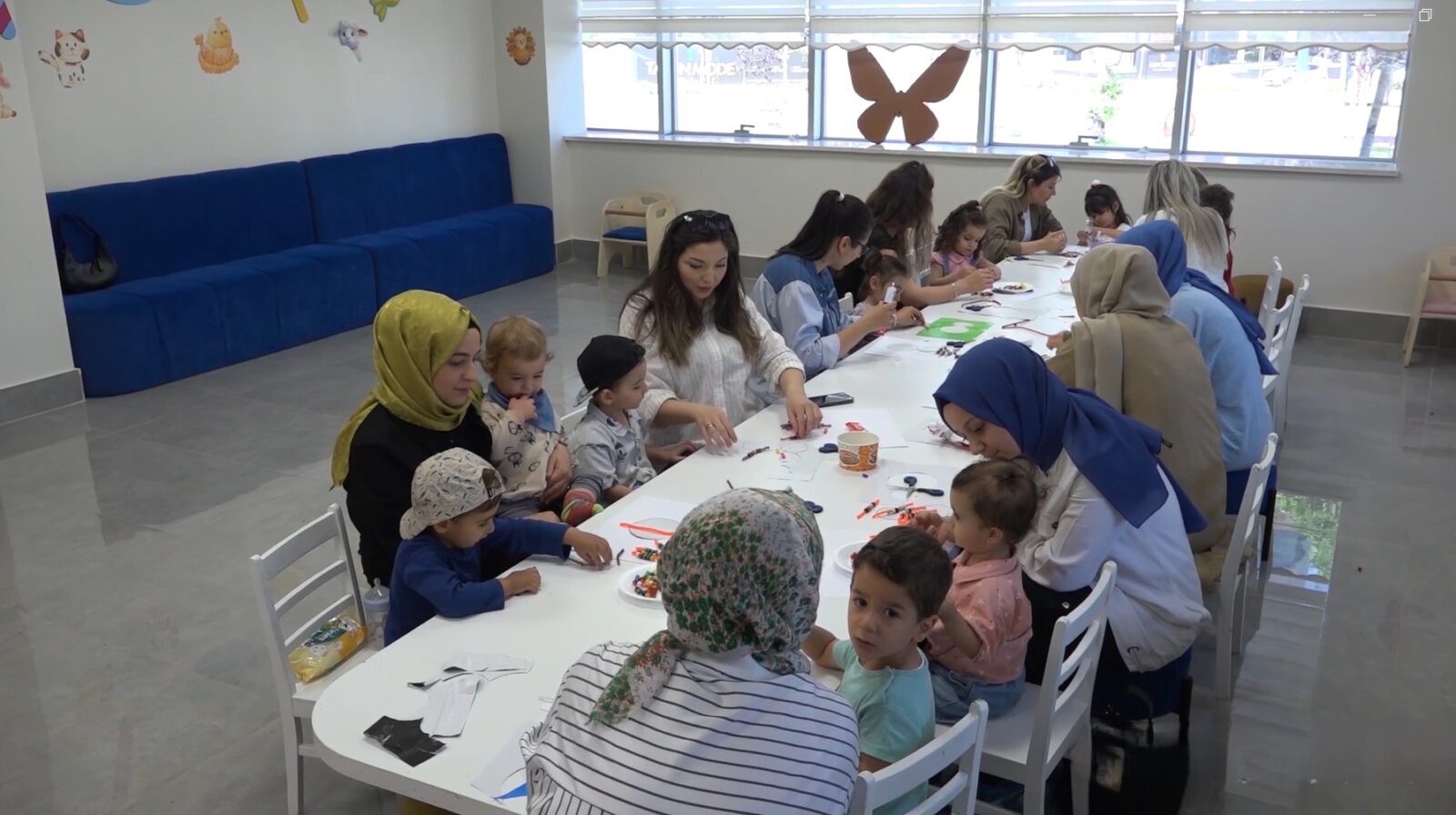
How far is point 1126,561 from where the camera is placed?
2.44m

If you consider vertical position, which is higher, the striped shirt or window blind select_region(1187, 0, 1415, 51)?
window blind select_region(1187, 0, 1415, 51)

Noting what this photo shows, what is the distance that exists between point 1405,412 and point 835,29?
4620mm

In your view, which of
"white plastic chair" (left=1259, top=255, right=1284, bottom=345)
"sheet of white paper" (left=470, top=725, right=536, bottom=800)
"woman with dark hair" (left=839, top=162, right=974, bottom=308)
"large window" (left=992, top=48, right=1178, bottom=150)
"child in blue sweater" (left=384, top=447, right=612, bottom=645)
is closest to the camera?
"sheet of white paper" (left=470, top=725, right=536, bottom=800)

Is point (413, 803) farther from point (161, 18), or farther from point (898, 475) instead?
point (161, 18)

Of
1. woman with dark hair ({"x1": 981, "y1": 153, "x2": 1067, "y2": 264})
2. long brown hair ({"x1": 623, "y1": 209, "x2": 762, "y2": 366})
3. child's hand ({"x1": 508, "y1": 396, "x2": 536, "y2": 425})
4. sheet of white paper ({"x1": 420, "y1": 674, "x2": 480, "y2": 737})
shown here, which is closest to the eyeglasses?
long brown hair ({"x1": 623, "y1": 209, "x2": 762, "y2": 366})

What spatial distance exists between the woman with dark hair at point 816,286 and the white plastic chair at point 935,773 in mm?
2224

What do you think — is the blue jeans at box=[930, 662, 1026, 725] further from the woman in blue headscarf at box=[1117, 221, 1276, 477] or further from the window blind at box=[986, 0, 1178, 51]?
the window blind at box=[986, 0, 1178, 51]

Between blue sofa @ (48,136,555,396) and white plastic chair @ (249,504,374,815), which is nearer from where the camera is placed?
white plastic chair @ (249,504,374,815)

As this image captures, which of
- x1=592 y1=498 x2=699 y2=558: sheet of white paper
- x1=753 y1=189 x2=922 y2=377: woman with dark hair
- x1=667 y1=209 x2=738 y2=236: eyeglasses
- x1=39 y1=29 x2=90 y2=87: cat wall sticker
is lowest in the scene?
x1=592 y1=498 x2=699 y2=558: sheet of white paper

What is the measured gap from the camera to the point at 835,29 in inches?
327

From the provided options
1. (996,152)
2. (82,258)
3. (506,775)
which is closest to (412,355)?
(506,775)

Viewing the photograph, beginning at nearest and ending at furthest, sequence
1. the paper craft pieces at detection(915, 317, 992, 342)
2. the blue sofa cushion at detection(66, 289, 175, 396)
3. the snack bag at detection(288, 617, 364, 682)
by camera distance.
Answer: the snack bag at detection(288, 617, 364, 682), the paper craft pieces at detection(915, 317, 992, 342), the blue sofa cushion at detection(66, 289, 175, 396)

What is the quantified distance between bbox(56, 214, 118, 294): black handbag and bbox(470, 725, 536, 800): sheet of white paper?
5.54 meters

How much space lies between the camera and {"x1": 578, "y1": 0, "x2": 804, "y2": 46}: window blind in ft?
27.9
